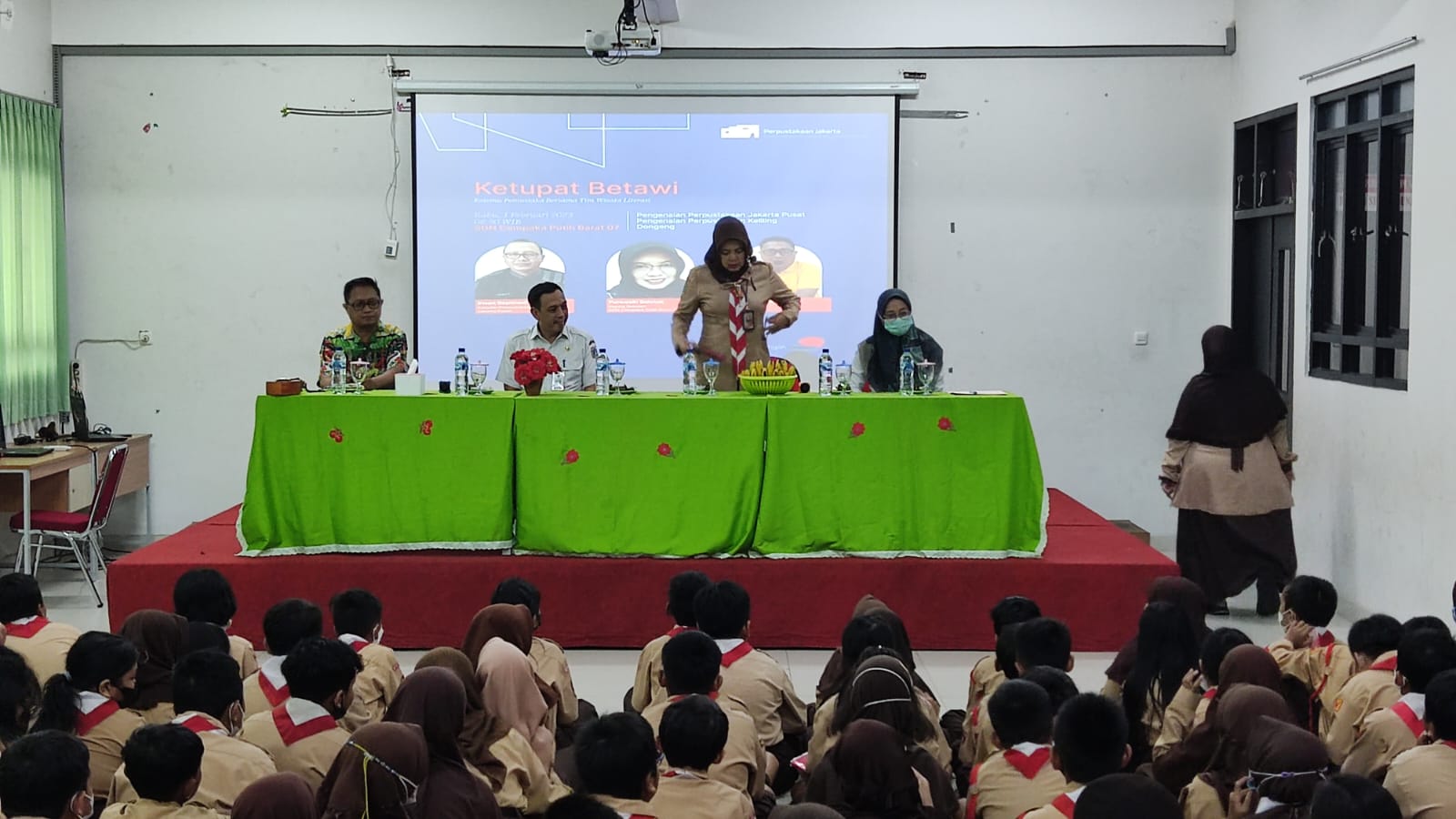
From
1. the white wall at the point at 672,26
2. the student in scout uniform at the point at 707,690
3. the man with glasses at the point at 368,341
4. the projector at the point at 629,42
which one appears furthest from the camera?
the white wall at the point at 672,26

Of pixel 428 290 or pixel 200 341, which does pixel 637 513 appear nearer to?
pixel 428 290

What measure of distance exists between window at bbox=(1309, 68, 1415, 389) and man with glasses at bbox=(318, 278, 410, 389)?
460cm

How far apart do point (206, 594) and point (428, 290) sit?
4.27 metres

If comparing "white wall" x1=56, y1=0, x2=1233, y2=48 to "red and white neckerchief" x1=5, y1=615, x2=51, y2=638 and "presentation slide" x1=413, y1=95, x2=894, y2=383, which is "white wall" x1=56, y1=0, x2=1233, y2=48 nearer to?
"presentation slide" x1=413, y1=95, x2=894, y2=383

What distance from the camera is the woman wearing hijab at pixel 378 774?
2.87 metres

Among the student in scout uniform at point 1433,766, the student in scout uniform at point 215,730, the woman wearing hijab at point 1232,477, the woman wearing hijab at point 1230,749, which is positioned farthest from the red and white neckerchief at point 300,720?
the woman wearing hijab at point 1232,477

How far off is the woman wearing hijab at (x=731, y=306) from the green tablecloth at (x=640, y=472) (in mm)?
630

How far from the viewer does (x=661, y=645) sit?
439cm

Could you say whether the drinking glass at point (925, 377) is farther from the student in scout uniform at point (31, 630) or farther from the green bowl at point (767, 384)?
the student in scout uniform at point (31, 630)

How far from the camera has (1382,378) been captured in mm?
6680

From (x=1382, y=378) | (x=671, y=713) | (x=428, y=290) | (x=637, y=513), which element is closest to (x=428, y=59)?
(x=428, y=290)

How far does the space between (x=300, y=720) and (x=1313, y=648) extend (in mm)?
2944

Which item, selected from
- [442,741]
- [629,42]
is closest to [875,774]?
[442,741]

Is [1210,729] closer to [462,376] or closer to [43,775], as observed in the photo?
[43,775]
